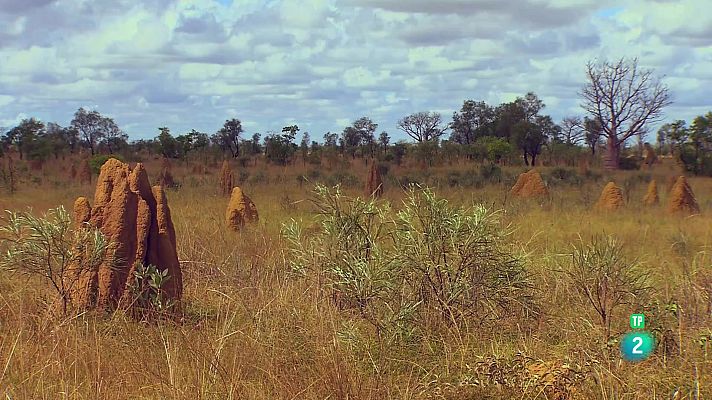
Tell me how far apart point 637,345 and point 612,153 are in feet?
107

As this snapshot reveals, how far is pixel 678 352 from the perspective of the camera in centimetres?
451

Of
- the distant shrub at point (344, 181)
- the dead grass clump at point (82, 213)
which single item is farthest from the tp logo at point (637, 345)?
the distant shrub at point (344, 181)

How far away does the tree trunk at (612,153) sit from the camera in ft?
114

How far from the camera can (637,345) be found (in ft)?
→ 14.5

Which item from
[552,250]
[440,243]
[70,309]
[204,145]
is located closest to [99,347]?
[70,309]

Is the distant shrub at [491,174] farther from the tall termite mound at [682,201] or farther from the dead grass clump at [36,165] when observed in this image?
the dead grass clump at [36,165]

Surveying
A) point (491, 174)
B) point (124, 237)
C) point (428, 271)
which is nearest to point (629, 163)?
point (491, 174)

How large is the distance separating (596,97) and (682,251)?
27696mm

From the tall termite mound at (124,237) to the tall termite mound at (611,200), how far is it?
1117 cm

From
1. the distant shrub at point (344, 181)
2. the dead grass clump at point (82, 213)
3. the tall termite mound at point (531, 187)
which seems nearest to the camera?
the dead grass clump at point (82, 213)

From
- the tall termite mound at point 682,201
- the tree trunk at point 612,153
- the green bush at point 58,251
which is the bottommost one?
the tall termite mound at point 682,201

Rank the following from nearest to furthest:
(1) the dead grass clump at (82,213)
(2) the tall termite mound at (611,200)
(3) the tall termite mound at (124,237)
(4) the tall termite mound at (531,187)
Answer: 1. (3) the tall termite mound at (124,237)
2. (1) the dead grass clump at (82,213)
3. (2) the tall termite mound at (611,200)
4. (4) the tall termite mound at (531,187)

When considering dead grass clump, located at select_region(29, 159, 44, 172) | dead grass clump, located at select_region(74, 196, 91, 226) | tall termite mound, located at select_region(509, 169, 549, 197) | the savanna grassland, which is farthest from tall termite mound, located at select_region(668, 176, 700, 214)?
dead grass clump, located at select_region(29, 159, 44, 172)

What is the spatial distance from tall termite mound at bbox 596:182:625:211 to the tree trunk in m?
20.5
